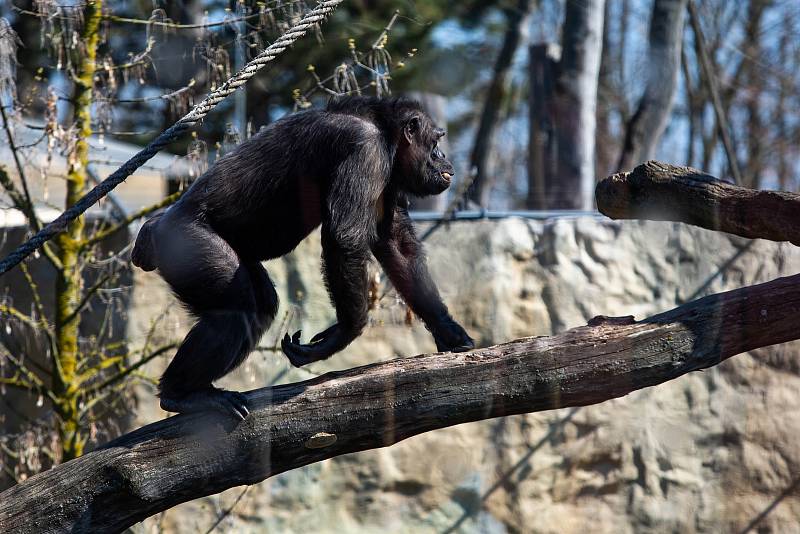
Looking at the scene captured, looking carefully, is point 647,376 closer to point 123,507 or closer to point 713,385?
point 123,507

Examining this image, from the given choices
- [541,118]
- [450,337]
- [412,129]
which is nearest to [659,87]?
[541,118]

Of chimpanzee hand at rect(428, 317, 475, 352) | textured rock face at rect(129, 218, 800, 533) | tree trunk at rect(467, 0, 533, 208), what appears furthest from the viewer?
tree trunk at rect(467, 0, 533, 208)

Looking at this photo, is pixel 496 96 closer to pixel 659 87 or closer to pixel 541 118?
pixel 541 118

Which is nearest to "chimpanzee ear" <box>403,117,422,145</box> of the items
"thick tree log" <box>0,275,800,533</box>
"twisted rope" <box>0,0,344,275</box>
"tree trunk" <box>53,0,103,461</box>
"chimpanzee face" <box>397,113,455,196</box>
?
"chimpanzee face" <box>397,113,455,196</box>

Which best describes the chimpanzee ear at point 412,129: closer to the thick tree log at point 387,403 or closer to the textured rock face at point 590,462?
the thick tree log at point 387,403

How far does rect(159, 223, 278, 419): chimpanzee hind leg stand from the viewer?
4289 mm

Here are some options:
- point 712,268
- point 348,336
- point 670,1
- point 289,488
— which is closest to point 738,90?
point 670,1

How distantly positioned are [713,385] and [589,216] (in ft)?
5.56

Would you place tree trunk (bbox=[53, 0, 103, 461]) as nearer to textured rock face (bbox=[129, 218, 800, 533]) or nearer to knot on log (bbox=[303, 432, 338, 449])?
textured rock face (bbox=[129, 218, 800, 533])

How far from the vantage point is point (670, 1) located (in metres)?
10.1

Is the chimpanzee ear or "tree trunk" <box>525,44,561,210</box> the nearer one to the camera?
the chimpanzee ear

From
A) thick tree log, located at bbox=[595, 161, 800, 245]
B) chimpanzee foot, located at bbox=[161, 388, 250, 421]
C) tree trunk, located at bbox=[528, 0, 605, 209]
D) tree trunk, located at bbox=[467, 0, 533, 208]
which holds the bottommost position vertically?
chimpanzee foot, located at bbox=[161, 388, 250, 421]

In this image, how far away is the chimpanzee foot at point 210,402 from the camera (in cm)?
416

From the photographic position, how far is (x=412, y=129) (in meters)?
5.16
